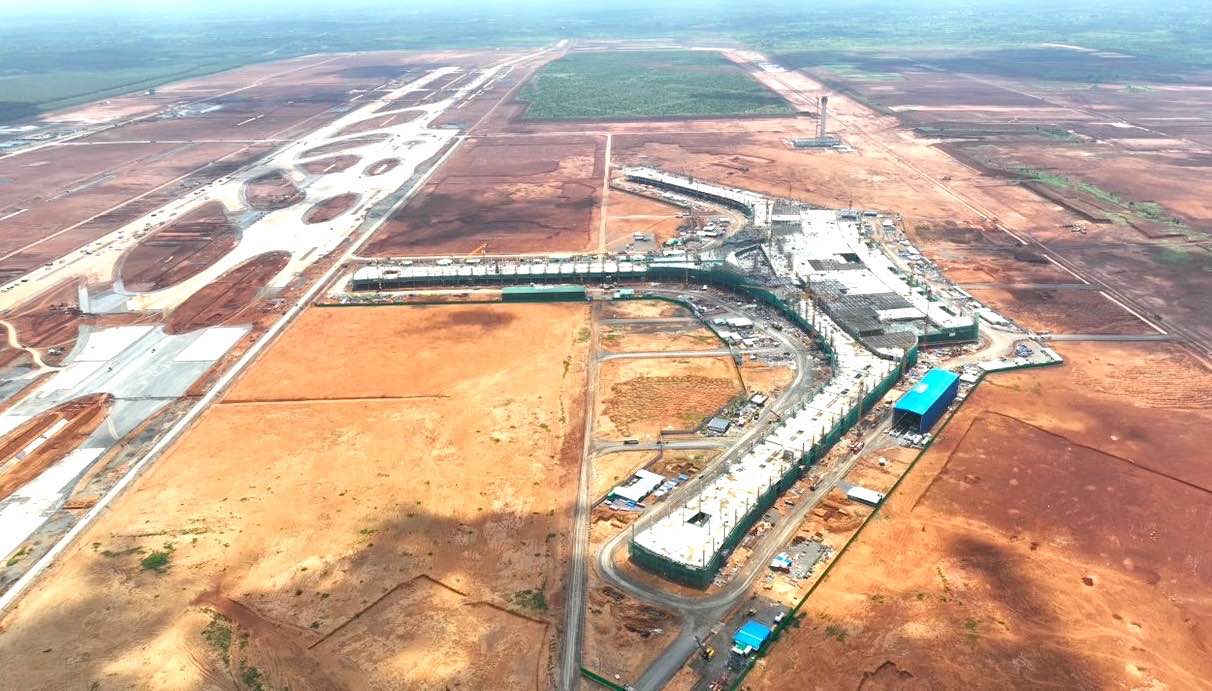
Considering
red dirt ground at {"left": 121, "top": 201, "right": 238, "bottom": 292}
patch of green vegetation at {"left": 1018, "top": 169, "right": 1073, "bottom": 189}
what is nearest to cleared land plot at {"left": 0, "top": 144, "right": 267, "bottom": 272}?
red dirt ground at {"left": 121, "top": 201, "right": 238, "bottom": 292}

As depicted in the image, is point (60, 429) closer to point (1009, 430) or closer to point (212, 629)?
point (212, 629)

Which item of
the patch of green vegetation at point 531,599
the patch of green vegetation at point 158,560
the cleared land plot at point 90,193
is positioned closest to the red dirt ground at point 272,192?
the cleared land plot at point 90,193

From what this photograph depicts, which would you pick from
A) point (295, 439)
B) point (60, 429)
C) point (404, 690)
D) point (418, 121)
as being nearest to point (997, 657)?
point (404, 690)

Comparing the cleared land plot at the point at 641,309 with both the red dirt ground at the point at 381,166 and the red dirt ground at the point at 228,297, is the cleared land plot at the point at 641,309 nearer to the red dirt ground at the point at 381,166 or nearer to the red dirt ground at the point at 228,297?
the red dirt ground at the point at 228,297

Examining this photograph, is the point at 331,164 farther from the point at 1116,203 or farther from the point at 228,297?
the point at 1116,203

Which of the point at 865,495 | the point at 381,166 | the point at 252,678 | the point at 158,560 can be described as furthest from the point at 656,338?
the point at 381,166

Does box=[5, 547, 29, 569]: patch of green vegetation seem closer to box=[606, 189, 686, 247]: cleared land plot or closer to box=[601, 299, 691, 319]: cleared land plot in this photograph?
box=[601, 299, 691, 319]: cleared land plot
